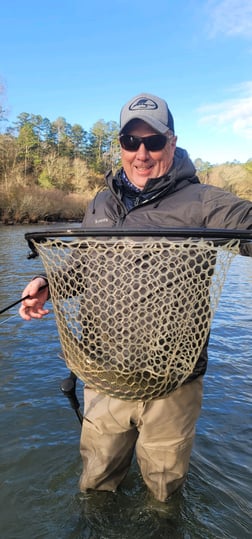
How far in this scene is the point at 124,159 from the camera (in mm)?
2680

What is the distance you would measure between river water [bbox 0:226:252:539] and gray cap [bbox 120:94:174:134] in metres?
2.78

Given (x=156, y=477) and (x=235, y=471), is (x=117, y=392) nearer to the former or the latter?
(x=156, y=477)

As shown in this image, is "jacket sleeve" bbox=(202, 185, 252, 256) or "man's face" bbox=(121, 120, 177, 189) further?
"man's face" bbox=(121, 120, 177, 189)

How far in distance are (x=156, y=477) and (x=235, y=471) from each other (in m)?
1.59

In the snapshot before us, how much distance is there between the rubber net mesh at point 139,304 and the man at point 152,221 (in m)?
0.21

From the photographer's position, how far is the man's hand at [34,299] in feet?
8.46

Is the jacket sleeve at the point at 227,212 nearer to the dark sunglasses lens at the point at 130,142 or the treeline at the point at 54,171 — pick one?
the dark sunglasses lens at the point at 130,142

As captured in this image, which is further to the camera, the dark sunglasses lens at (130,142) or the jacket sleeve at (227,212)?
the dark sunglasses lens at (130,142)

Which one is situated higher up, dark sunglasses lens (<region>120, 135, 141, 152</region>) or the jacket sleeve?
dark sunglasses lens (<region>120, 135, 141, 152</region>)

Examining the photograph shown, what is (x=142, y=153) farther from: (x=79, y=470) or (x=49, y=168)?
(x=49, y=168)

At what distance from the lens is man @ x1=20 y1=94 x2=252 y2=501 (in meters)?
2.43

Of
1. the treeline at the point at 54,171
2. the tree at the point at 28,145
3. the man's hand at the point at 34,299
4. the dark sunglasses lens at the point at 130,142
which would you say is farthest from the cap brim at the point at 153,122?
the tree at the point at 28,145

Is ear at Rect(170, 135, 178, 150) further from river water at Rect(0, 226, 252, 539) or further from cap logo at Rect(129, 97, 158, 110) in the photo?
river water at Rect(0, 226, 252, 539)

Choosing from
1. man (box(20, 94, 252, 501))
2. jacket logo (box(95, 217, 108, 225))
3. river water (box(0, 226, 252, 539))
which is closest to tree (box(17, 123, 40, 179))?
river water (box(0, 226, 252, 539))
